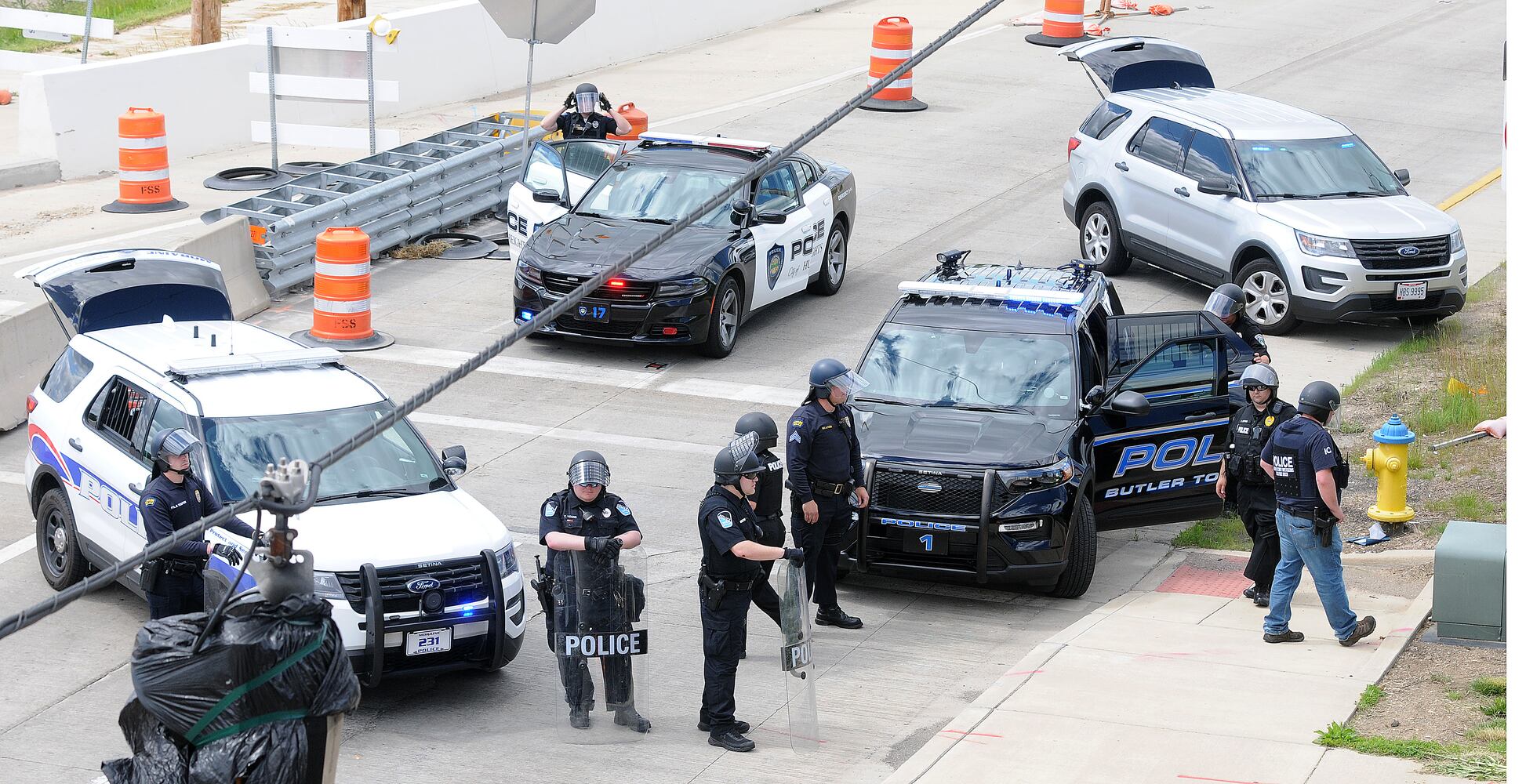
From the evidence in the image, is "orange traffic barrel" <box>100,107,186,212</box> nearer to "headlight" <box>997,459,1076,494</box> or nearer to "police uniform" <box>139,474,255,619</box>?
"police uniform" <box>139,474,255,619</box>

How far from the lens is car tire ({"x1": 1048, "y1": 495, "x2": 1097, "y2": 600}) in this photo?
1152 cm

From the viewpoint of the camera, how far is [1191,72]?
21.1m

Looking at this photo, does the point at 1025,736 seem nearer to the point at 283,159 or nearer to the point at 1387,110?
the point at 283,159

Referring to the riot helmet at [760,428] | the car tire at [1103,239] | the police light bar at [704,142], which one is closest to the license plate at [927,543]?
the riot helmet at [760,428]

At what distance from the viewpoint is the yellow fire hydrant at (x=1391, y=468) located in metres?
12.7

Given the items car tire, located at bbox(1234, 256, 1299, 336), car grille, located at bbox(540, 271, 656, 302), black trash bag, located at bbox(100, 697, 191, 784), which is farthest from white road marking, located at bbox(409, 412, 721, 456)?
black trash bag, located at bbox(100, 697, 191, 784)

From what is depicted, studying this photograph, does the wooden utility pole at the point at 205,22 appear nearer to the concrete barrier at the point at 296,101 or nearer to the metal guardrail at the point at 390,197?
the concrete barrier at the point at 296,101

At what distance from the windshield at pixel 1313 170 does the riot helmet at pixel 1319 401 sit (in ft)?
25.3

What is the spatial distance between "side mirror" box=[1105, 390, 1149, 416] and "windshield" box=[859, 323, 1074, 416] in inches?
15.5

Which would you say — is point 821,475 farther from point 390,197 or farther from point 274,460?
point 390,197

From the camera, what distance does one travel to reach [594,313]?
16297 mm

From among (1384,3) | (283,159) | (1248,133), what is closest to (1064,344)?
(1248,133)

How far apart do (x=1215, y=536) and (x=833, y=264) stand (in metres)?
6.60

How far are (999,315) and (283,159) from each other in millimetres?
13723
